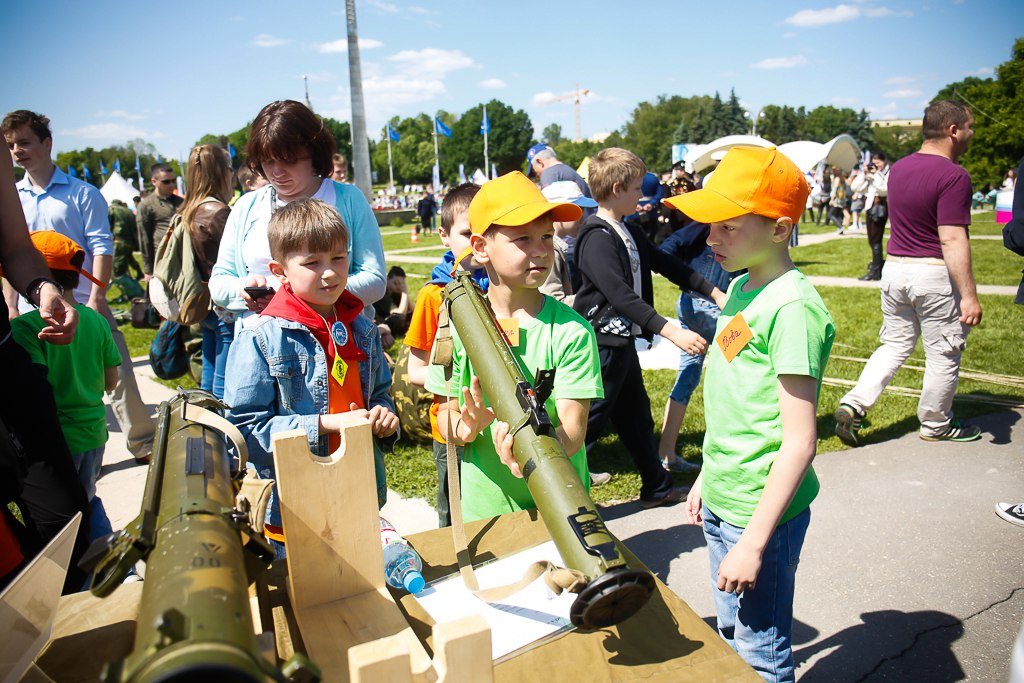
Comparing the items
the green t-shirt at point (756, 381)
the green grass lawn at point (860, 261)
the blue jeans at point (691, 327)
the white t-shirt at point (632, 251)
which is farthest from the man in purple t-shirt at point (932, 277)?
the green grass lawn at point (860, 261)

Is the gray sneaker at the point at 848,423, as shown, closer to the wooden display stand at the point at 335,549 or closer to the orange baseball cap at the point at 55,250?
the wooden display stand at the point at 335,549

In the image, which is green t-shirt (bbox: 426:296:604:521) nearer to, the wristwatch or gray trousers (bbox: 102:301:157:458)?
the wristwatch

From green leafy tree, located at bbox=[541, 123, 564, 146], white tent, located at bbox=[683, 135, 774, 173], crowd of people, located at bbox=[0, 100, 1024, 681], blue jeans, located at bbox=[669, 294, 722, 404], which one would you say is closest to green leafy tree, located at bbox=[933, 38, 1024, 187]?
white tent, located at bbox=[683, 135, 774, 173]

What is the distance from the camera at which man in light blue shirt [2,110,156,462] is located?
4.57 m

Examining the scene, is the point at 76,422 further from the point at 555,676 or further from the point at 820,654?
the point at 820,654

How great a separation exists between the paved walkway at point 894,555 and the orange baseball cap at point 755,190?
1900mm

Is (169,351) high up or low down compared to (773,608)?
up

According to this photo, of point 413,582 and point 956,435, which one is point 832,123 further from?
point 413,582

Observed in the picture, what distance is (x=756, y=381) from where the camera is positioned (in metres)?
1.98

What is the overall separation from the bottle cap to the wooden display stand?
9 cm

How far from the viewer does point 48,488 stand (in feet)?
7.91

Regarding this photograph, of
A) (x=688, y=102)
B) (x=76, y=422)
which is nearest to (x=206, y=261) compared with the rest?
(x=76, y=422)

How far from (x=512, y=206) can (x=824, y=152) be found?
977 inches

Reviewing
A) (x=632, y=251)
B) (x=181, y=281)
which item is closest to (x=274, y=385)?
(x=632, y=251)
